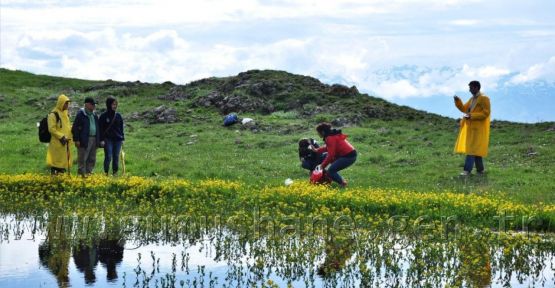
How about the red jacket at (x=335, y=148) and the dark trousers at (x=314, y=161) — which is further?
the dark trousers at (x=314, y=161)

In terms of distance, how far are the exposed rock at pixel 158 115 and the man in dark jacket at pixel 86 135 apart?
18424 millimetres

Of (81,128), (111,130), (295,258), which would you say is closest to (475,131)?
(111,130)

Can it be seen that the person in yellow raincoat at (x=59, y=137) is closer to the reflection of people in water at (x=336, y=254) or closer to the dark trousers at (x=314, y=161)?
the dark trousers at (x=314, y=161)

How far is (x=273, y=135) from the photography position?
36594 millimetres

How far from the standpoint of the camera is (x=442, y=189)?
864 inches

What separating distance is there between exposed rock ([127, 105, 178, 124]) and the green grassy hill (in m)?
0.06

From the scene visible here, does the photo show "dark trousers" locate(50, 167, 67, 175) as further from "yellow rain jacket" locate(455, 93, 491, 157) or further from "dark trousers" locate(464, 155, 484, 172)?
"dark trousers" locate(464, 155, 484, 172)

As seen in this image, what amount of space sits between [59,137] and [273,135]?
15.6 m

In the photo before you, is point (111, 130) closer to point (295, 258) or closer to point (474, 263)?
point (295, 258)

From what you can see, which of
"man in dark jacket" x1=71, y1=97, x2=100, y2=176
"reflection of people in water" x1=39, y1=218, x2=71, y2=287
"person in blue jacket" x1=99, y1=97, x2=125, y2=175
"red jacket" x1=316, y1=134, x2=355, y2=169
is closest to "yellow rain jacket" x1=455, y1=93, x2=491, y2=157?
"red jacket" x1=316, y1=134, x2=355, y2=169

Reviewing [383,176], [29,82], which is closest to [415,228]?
[383,176]

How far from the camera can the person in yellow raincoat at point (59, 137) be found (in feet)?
73.0

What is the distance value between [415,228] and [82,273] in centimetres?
671

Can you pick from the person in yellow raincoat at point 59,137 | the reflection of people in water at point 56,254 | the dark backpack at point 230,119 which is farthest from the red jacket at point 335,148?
the dark backpack at point 230,119
